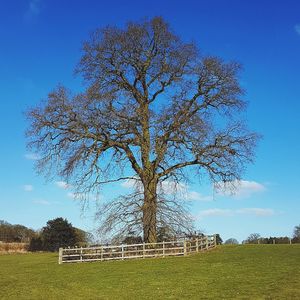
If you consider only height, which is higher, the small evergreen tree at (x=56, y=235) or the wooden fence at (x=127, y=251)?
the small evergreen tree at (x=56, y=235)

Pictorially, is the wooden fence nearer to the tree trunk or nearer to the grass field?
the tree trunk

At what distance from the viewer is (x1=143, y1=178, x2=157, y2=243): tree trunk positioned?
100ft

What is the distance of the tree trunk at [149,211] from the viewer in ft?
100

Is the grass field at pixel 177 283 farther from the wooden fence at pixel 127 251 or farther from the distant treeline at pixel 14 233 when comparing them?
the distant treeline at pixel 14 233

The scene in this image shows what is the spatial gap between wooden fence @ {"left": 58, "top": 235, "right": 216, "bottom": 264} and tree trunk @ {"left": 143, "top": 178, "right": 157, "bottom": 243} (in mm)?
784

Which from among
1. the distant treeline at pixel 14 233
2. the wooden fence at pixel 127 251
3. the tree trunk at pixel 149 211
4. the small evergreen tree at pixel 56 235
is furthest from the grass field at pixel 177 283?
the distant treeline at pixel 14 233

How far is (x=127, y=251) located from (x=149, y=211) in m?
2.94

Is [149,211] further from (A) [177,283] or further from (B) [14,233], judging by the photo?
(B) [14,233]

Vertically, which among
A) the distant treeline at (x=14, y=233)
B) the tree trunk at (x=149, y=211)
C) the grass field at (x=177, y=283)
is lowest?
the grass field at (x=177, y=283)

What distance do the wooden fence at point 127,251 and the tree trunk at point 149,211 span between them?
2.57ft

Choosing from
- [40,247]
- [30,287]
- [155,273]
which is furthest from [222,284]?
[40,247]

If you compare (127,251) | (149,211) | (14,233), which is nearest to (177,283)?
(127,251)

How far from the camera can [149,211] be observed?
1202 inches

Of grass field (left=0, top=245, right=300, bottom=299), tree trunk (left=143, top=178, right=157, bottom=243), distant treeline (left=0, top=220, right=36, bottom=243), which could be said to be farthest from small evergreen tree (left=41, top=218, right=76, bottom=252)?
grass field (left=0, top=245, right=300, bottom=299)
